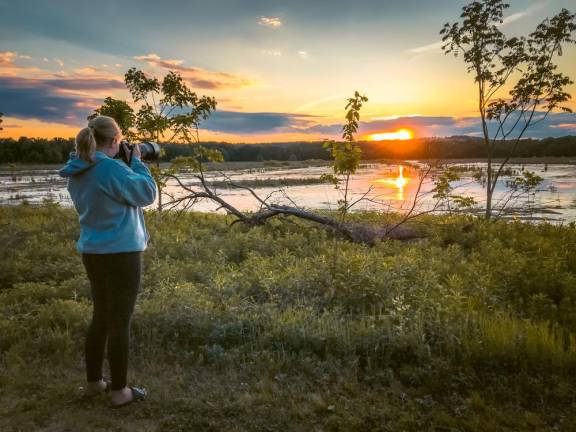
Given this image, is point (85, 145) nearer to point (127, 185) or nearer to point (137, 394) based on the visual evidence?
point (127, 185)

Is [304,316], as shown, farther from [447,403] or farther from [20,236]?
[20,236]

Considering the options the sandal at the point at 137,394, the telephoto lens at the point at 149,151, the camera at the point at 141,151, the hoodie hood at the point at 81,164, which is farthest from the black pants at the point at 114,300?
the telephoto lens at the point at 149,151

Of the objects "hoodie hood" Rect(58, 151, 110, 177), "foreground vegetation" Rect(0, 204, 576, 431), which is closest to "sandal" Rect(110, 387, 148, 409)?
"foreground vegetation" Rect(0, 204, 576, 431)

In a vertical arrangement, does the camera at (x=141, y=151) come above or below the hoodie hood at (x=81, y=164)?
above

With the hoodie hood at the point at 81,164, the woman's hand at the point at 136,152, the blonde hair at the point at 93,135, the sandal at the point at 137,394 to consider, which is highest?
the blonde hair at the point at 93,135

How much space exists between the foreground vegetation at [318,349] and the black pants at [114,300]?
532mm

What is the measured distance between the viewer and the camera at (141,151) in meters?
3.69

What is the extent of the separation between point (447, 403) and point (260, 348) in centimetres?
195

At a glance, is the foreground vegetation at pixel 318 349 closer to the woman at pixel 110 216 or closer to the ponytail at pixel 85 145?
the woman at pixel 110 216

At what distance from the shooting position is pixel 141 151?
158 inches

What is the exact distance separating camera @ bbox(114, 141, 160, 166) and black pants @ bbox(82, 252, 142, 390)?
78 centimetres

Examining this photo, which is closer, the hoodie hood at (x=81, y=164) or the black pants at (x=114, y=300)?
the hoodie hood at (x=81, y=164)

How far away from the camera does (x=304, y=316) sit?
17.8 ft

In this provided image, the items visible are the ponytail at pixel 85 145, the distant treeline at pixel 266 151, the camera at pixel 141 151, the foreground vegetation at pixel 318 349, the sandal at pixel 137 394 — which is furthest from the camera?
the distant treeline at pixel 266 151
